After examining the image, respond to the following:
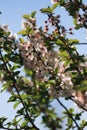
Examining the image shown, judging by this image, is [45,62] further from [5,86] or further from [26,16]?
[26,16]

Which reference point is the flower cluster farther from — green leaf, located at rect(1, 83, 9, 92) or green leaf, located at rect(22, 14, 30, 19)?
green leaf, located at rect(1, 83, 9, 92)

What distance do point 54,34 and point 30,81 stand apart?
4.69 metres

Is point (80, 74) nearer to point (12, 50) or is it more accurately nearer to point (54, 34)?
point (54, 34)

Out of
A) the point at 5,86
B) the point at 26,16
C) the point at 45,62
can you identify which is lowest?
the point at 5,86

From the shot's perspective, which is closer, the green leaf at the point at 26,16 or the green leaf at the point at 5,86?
the green leaf at the point at 5,86

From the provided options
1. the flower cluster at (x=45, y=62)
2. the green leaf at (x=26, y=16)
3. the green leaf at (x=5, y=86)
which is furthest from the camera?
the green leaf at (x=26, y=16)

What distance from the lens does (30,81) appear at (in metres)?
1.93

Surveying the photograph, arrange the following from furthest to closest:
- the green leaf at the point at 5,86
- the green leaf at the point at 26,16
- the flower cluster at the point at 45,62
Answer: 1. the green leaf at the point at 26,16
2. the green leaf at the point at 5,86
3. the flower cluster at the point at 45,62

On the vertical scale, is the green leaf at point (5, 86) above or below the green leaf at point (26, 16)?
below

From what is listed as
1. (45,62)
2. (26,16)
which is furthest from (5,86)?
(26,16)

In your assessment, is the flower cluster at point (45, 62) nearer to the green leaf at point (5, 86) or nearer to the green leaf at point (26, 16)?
the green leaf at point (26, 16)

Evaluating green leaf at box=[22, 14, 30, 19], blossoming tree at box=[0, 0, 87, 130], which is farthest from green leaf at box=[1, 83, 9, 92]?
green leaf at box=[22, 14, 30, 19]


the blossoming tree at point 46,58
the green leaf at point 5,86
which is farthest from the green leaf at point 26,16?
the green leaf at point 5,86

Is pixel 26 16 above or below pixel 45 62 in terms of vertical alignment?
above
